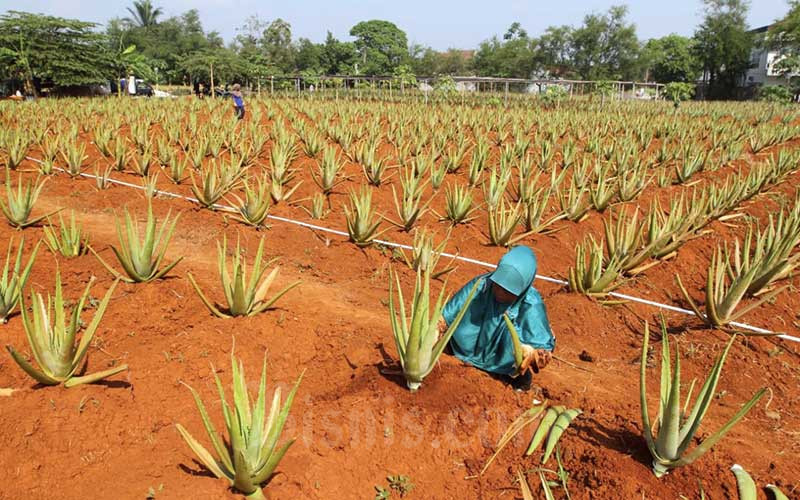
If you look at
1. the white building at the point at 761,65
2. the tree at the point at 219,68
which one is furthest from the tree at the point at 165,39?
the white building at the point at 761,65

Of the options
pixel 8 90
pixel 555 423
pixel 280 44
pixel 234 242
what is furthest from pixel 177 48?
pixel 555 423

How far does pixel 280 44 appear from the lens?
53.5 metres

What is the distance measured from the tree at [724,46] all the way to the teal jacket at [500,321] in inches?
2265

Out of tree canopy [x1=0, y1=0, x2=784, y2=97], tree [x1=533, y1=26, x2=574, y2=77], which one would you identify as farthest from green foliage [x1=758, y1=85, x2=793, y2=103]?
tree [x1=533, y1=26, x2=574, y2=77]

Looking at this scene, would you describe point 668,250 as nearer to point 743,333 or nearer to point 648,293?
point 648,293

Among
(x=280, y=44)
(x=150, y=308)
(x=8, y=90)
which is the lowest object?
(x=150, y=308)

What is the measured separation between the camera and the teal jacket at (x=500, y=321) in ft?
8.93

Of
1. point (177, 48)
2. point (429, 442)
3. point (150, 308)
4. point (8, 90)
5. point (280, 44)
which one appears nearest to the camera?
point (429, 442)

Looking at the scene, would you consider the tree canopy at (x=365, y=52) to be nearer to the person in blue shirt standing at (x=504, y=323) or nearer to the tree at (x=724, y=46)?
the tree at (x=724, y=46)

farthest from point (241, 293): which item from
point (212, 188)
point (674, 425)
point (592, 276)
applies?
point (212, 188)

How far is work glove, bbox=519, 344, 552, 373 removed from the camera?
109 inches

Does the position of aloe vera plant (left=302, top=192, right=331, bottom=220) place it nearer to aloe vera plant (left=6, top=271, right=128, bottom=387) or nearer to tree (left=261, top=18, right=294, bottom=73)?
aloe vera plant (left=6, top=271, right=128, bottom=387)

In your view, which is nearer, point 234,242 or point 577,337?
point 577,337

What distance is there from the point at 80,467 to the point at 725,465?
2.63m
